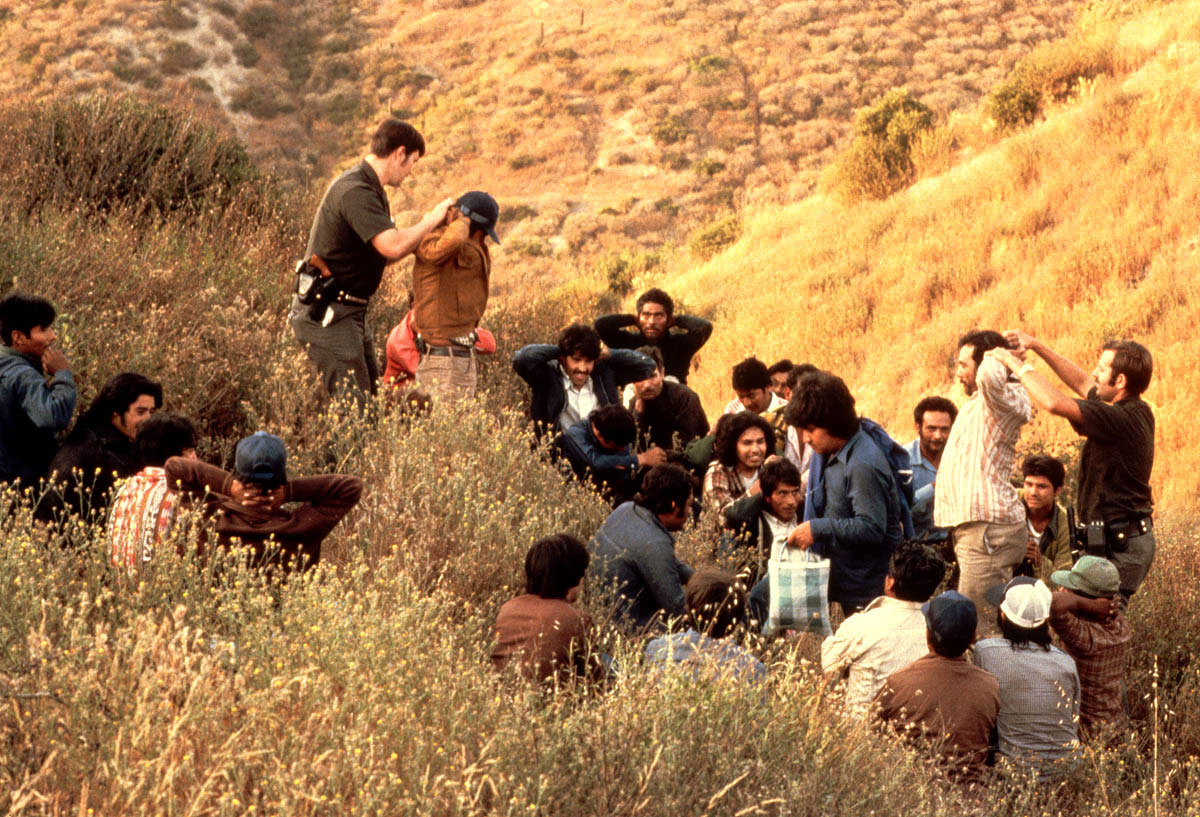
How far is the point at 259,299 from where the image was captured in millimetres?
9609

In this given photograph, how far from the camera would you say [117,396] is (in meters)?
5.47

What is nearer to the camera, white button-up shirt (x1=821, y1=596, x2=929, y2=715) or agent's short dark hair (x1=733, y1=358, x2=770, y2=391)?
white button-up shirt (x1=821, y1=596, x2=929, y2=715)

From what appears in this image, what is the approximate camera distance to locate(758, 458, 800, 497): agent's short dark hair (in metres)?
6.28

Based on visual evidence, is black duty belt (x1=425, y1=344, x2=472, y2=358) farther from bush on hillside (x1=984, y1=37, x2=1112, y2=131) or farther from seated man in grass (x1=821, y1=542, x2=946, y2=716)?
bush on hillside (x1=984, y1=37, x2=1112, y2=131)

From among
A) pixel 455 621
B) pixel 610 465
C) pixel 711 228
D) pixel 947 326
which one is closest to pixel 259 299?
pixel 610 465

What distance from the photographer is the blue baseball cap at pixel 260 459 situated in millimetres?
4648

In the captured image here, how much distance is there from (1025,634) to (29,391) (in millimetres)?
4151

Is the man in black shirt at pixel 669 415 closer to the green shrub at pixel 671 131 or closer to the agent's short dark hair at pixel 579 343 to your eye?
the agent's short dark hair at pixel 579 343

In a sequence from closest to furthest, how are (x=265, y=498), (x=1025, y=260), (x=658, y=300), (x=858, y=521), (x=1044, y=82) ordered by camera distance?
1. (x=265, y=498)
2. (x=858, y=521)
3. (x=658, y=300)
4. (x=1025, y=260)
5. (x=1044, y=82)

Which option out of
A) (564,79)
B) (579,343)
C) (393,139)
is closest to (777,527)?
(579,343)

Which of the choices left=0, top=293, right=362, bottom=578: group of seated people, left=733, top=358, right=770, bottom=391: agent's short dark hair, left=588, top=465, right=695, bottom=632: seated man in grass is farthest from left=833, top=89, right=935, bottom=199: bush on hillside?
left=0, top=293, right=362, bottom=578: group of seated people

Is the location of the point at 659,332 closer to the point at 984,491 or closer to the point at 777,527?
the point at 777,527

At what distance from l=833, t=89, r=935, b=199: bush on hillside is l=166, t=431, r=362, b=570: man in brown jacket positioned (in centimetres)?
1988

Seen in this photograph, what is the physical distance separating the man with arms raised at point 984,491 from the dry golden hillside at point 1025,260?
6.96 m
